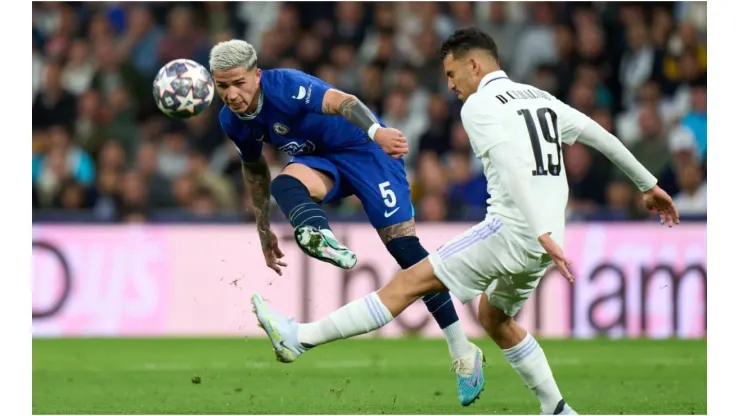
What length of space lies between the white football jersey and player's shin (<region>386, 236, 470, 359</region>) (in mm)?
1367

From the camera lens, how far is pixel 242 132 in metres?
8.54

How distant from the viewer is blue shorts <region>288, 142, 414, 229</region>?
334 inches

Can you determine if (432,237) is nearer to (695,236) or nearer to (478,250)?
(695,236)

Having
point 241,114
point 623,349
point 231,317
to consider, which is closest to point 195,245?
point 231,317

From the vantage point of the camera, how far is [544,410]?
A: 753 centimetres

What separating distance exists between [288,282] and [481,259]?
23.4 feet

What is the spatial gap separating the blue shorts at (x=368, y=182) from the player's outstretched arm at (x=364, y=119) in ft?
2.02

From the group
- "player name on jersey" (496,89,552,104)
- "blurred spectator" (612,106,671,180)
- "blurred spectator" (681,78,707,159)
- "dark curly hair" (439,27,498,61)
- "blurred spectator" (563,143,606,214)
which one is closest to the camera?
"player name on jersey" (496,89,552,104)

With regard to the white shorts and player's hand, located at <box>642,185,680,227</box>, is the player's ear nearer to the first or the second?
the white shorts

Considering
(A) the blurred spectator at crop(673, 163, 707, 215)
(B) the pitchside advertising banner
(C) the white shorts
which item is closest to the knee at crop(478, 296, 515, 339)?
(C) the white shorts

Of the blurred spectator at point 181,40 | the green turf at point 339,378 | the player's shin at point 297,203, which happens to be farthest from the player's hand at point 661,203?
the blurred spectator at point 181,40

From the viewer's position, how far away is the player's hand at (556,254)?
257 inches

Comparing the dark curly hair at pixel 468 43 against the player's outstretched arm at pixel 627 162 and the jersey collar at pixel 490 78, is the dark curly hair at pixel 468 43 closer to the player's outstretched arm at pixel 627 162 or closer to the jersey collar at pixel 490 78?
the jersey collar at pixel 490 78

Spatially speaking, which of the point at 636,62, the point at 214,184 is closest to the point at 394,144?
the point at 214,184
